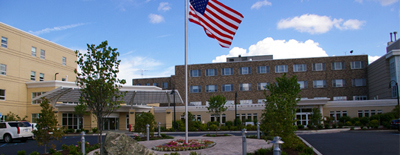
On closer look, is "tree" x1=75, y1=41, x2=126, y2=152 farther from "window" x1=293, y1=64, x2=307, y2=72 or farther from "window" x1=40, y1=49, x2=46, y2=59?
"window" x1=293, y1=64, x2=307, y2=72

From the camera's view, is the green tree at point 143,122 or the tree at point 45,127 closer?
the tree at point 45,127

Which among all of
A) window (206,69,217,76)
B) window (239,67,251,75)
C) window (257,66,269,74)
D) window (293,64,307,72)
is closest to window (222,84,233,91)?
window (206,69,217,76)

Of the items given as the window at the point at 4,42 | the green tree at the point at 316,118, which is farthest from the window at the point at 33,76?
the green tree at the point at 316,118

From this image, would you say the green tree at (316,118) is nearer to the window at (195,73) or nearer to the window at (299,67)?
the window at (299,67)

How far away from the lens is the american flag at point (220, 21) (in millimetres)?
14641

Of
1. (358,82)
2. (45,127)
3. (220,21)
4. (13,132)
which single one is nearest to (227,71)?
(358,82)

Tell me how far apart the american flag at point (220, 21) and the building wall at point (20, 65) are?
3646 centimetres

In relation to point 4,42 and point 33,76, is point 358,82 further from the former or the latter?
point 4,42

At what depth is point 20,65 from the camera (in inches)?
1734

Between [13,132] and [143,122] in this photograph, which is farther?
[13,132]

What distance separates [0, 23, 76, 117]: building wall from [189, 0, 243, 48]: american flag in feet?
120

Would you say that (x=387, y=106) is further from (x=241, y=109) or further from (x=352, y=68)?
(x=241, y=109)

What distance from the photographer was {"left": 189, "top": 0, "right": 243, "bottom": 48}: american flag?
14.6 metres

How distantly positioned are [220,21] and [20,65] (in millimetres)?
38623
